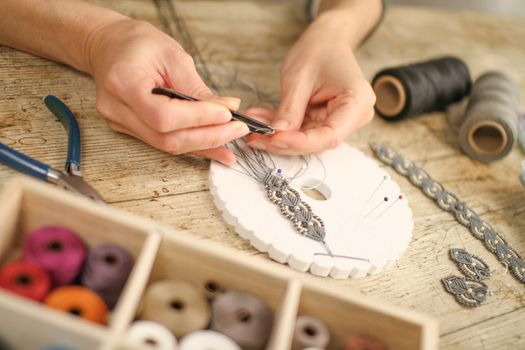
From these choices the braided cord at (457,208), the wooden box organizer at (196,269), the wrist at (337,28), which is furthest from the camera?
the wrist at (337,28)

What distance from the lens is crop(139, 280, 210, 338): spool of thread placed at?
2.41 ft

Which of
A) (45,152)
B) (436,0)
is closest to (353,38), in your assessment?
(45,152)

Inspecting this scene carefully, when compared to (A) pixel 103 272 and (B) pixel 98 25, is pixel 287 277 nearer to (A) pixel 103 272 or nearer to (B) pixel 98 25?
(A) pixel 103 272

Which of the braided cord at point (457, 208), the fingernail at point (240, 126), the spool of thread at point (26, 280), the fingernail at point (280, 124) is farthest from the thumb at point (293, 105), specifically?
the spool of thread at point (26, 280)

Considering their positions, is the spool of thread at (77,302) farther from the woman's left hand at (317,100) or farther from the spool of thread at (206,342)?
the woman's left hand at (317,100)

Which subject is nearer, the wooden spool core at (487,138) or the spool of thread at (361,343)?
Result: the spool of thread at (361,343)

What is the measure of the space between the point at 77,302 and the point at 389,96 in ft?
3.55

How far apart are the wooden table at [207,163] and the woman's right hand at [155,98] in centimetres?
8

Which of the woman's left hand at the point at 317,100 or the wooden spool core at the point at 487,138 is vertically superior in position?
the wooden spool core at the point at 487,138

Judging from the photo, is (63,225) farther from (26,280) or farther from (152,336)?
(152,336)

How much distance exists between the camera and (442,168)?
139 cm

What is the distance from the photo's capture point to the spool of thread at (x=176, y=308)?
0.73m

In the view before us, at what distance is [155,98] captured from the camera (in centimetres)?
100

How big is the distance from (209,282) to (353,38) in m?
0.95
